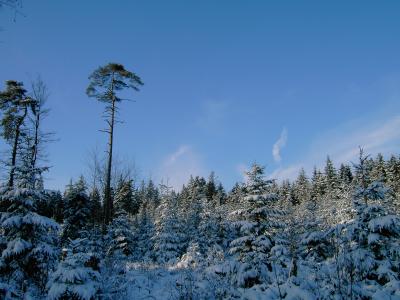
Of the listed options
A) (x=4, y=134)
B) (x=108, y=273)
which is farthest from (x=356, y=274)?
(x=4, y=134)

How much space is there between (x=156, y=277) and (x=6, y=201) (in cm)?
654

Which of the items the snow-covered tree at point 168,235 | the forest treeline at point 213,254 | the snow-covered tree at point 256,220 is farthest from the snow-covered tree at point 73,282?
the snow-covered tree at point 168,235

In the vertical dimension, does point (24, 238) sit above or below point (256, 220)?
below

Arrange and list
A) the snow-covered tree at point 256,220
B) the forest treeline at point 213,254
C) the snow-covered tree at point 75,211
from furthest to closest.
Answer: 1. the snow-covered tree at point 75,211
2. the snow-covered tree at point 256,220
3. the forest treeline at point 213,254

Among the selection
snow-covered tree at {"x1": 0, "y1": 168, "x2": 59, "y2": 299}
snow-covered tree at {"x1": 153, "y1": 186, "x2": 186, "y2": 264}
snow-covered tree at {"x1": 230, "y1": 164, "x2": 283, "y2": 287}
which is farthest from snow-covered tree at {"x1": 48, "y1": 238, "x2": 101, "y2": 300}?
snow-covered tree at {"x1": 153, "y1": 186, "x2": 186, "y2": 264}

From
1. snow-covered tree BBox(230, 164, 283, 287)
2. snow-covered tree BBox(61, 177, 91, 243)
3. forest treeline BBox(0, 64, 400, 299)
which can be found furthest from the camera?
snow-covered tree BBox(61, 177, 91, 243)

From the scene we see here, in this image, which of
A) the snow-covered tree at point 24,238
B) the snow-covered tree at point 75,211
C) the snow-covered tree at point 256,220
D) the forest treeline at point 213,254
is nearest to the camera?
the forest treeline at point 213,254

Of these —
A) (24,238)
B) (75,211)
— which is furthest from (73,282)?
(75,211)

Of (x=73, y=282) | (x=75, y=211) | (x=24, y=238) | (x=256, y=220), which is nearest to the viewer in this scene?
(x=73, y=282)

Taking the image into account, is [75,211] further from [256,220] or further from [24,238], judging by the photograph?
[24,238]

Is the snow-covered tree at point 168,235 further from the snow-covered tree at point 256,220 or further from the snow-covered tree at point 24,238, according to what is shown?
the snow-covered tree at point 24,238

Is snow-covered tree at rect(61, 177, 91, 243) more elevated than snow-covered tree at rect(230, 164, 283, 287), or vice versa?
snow-covered tree at rect(61, 177, 91, 243)

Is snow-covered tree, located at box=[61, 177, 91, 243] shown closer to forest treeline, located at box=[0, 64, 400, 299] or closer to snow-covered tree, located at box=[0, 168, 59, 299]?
forest treeline, located at box=[0, 64, 400, 299]

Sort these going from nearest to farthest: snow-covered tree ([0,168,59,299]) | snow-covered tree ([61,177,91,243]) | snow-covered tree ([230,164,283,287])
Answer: snow-covered tree ([0,168,59,299])
snow-covered tree ([230,164,283,287])
snow-covered tree ([61,177,91,243])
